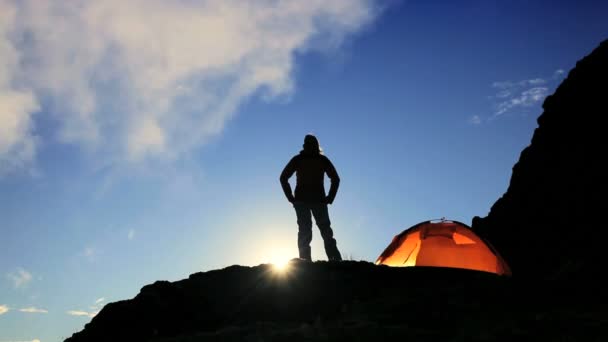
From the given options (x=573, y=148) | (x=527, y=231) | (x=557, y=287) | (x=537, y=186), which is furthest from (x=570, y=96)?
(x=557, y=287)

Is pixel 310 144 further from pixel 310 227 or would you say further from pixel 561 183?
pixel 561 183

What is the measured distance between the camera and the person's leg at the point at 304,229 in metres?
12.2

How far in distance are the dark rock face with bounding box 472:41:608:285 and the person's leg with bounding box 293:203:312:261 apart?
13.8 meters

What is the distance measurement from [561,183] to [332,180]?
68.8ft

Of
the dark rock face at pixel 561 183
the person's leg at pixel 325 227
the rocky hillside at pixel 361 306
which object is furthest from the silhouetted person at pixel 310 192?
the dark rock face at pixel 561 183

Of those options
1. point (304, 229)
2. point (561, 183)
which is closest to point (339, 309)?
point (304, 229)

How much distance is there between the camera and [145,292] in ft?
28.5

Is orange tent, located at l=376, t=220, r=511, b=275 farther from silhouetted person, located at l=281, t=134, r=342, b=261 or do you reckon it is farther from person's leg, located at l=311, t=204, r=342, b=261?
silhouetted person, located at l=281, t=134, r=342, b=261

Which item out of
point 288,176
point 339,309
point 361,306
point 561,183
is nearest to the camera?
point 361,306

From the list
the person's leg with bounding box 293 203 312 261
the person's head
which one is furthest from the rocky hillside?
the person's head

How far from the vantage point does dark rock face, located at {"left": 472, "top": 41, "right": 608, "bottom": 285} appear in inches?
1016

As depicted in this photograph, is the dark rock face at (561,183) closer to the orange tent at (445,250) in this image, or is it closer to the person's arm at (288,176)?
the orange tent at (445,250)

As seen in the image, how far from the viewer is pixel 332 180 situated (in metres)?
12.8

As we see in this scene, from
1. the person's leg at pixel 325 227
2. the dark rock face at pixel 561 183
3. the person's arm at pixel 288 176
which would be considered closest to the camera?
the person's leg at pixel 325 227
